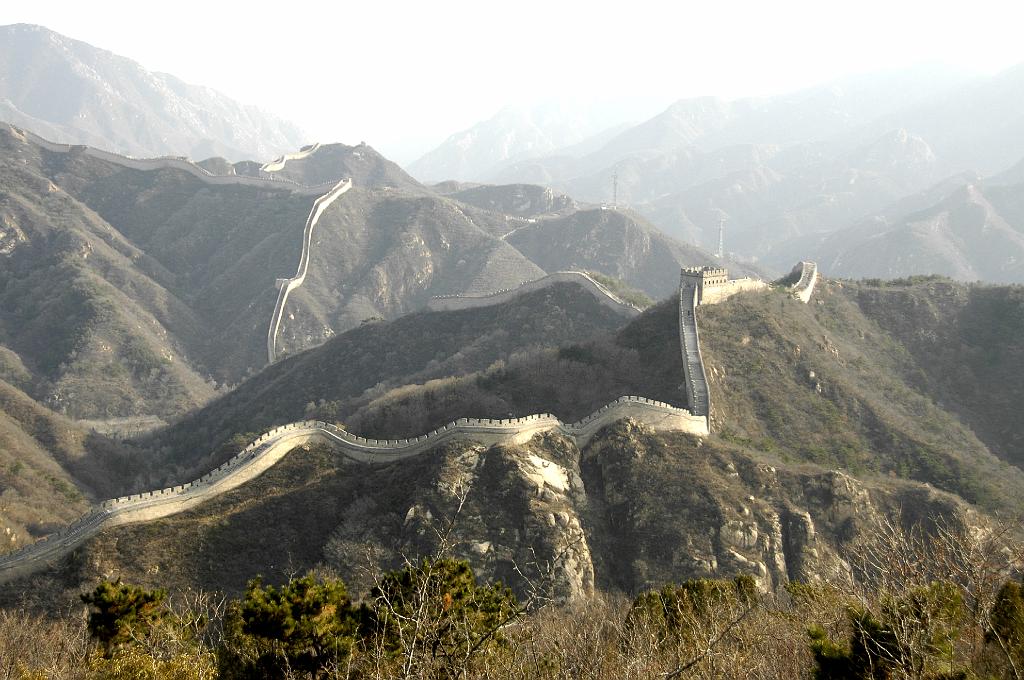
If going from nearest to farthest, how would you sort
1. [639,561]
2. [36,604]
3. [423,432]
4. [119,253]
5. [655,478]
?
[36,604]
[639,561]
[655,478]
[423,432]
[119,253]

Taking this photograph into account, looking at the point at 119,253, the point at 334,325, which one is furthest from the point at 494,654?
the point at 119,253

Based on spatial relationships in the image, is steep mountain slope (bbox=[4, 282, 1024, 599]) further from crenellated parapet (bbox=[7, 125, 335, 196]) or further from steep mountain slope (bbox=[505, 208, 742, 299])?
steep mountain slope (bbox=[505, 208, 742, 299])

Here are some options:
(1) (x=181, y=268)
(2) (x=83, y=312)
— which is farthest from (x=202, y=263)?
(2) (x=83, y=312)

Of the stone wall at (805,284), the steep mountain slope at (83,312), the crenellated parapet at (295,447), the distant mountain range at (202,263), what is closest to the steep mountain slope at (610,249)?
the distant mountain range at (202,263)

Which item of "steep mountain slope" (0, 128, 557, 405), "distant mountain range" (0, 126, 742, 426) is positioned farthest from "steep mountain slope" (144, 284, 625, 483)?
"distant mountain range" (0, 126, 742, 426)

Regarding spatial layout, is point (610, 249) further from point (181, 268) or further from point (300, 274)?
point (181, 268)

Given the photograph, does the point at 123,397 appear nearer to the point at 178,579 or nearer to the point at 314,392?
the point at 314,392

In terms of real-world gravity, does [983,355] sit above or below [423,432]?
below
